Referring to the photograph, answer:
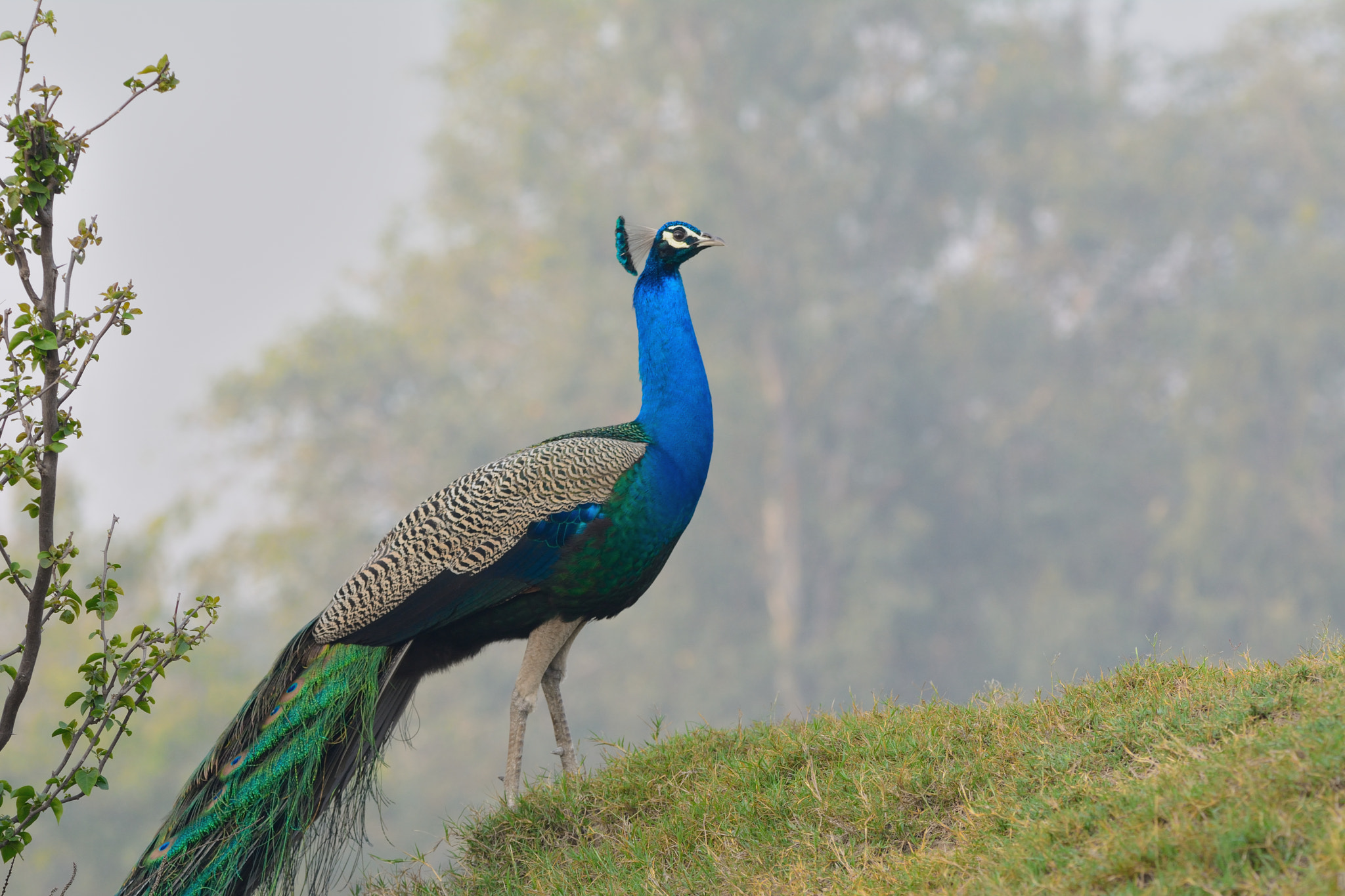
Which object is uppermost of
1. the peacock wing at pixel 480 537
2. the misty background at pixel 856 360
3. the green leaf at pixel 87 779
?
the misty background at pixel 856 360

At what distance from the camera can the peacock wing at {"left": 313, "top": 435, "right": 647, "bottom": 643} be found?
190 inches

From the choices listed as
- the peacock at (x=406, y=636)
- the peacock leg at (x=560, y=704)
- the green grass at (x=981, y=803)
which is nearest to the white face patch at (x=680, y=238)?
the peacock at (x=406, y=636)

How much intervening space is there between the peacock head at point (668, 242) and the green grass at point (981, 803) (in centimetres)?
194

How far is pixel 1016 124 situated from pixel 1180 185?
3.88m

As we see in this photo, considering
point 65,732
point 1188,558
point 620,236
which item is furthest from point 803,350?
point 65,732

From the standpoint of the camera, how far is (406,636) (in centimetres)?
481

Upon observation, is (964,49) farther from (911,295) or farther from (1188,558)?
(1188,558)

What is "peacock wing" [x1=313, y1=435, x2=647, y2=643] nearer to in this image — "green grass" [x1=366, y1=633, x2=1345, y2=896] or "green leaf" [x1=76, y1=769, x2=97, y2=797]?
"green grass" [x1=366, y1=633, x2=1345, y2=896]

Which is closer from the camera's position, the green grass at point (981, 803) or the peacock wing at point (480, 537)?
the green grass at point (981, 803)

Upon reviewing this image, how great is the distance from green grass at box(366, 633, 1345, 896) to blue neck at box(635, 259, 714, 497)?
1076 mm

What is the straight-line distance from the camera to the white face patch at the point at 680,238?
5570mm

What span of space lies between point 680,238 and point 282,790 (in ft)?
8.78

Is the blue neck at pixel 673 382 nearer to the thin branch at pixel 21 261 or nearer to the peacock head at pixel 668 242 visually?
the peacock head at pixel 668 242

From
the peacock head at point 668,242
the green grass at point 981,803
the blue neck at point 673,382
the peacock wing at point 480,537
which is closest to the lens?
the green grass at point 981,803
